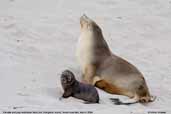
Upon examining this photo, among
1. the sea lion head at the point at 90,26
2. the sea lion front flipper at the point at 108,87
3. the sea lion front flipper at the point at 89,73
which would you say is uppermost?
the sea lion head at the point at 90,26

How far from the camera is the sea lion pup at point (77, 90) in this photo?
8133mm

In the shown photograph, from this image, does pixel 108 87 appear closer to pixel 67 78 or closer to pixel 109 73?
pixel 109 73

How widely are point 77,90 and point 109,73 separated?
2.65 ft

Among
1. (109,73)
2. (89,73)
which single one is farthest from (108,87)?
(89,73)

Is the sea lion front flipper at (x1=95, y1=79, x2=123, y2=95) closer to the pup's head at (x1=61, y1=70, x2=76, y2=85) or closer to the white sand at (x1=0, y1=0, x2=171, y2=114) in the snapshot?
the white sand at (x1=0, y1=0, x2=171, y2=114)

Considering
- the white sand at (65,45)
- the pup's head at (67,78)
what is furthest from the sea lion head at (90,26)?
the pup's head at (67,78)

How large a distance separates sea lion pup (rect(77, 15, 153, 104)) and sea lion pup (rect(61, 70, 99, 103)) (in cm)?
55

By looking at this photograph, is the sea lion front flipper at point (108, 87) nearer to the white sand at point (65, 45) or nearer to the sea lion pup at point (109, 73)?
the sea lion pup at point (109, 73)

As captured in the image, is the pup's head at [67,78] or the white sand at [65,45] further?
the pup's head at [67,78]

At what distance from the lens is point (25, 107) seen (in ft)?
24.4

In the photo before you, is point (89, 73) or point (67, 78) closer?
point (67, 78)

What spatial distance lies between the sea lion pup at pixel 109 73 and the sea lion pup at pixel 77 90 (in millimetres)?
548

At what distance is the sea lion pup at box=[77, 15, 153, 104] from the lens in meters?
8.73

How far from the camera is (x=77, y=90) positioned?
8203 millimetres
